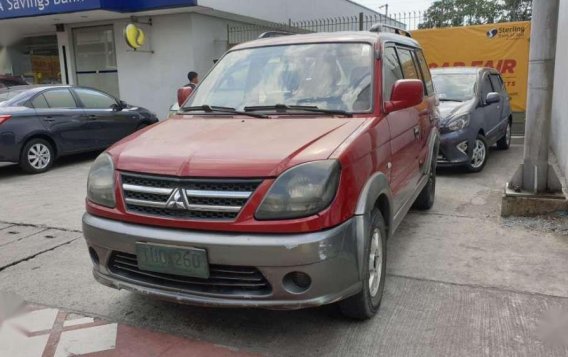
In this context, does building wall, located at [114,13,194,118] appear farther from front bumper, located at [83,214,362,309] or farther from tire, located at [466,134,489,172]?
front bumper, located at [83,214,362,309]

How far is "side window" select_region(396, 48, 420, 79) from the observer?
4730 millimetres

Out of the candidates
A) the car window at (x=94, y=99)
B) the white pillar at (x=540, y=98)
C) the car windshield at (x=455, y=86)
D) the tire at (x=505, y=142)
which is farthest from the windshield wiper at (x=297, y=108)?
the tire at (x=505, y=142)

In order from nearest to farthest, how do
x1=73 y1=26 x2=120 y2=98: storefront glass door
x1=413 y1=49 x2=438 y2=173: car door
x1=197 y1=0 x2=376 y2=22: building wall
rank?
1. x1=413 y1=49 x2=438 y2=173: car door
2. x1=197 y1=0 x2=376 y2=22: building wall
3. x1=73 y1=26 x2=120 y2=98: storefront glass door

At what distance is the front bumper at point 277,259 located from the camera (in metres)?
2.71

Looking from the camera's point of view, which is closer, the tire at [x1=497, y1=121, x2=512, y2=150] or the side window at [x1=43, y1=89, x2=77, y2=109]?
the side window at [x1=43, y1=89, x2=77, y2=109]

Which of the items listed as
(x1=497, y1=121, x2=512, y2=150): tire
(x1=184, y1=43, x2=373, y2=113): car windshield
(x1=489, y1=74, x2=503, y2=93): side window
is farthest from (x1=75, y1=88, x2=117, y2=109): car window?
(x1=497, y1=121, x2=512, y2=150): tire

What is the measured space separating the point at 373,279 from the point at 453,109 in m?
5.16

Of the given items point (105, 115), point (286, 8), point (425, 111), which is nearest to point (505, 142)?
point (425, 111)

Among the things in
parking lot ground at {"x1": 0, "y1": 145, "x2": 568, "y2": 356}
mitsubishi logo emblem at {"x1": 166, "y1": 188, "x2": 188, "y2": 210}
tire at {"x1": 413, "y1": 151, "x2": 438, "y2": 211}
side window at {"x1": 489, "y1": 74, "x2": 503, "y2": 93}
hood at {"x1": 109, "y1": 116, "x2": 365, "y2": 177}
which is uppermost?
side window at {"x1": 489, "y1": 74, "x2": 503, "y2": 93}

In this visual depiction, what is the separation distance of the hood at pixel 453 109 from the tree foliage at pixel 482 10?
2451 cm

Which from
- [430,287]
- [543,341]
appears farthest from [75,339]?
[543,341]

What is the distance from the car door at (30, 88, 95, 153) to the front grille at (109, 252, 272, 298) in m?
6.67

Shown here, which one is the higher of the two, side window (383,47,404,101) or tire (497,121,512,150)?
side window (383,47,404,101)

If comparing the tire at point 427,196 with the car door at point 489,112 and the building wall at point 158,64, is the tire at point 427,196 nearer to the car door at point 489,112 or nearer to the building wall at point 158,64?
the car door at point 489,112
